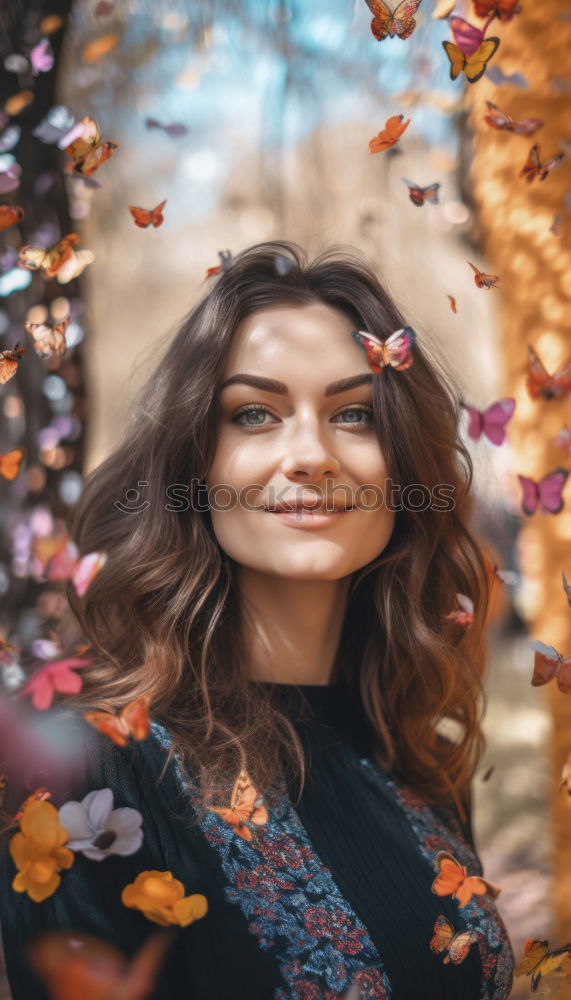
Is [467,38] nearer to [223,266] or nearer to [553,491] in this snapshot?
[223,266]

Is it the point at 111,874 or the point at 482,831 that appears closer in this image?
the point at 111,874

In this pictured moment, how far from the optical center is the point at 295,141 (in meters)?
2.87

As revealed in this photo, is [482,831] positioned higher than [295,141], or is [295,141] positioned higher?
[295,141]

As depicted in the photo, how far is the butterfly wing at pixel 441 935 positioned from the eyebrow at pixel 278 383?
0.88 m

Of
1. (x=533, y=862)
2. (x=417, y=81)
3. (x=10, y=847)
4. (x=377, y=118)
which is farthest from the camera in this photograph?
(x=533, y=862)

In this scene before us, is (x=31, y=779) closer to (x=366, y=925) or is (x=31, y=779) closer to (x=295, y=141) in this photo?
(x=366, y=925)

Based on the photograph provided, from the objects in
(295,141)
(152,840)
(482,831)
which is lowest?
(482,831)

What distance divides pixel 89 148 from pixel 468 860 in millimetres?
1396

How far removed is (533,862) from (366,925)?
243cm

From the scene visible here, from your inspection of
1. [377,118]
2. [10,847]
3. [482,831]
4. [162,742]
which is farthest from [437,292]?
[10,847]

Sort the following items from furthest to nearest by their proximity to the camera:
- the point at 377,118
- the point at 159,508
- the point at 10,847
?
the point at 377,118 < the point at 159,508 < the point at 10,847

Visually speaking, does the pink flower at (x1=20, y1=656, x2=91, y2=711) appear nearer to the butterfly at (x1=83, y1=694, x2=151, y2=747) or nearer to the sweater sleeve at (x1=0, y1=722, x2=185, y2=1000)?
the butterfly at (x1=83, y1=694, x2=151, y2=747)

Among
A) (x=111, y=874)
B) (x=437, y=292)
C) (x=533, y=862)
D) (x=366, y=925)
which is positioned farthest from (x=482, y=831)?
(x=111, y=874)

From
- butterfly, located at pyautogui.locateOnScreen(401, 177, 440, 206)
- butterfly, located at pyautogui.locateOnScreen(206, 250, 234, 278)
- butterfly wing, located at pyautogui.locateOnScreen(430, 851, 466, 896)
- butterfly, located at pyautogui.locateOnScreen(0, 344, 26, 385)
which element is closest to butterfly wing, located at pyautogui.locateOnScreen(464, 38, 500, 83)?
butterfly, located at pyautogui.locateOnScreen(401, 177, 440, 206)
